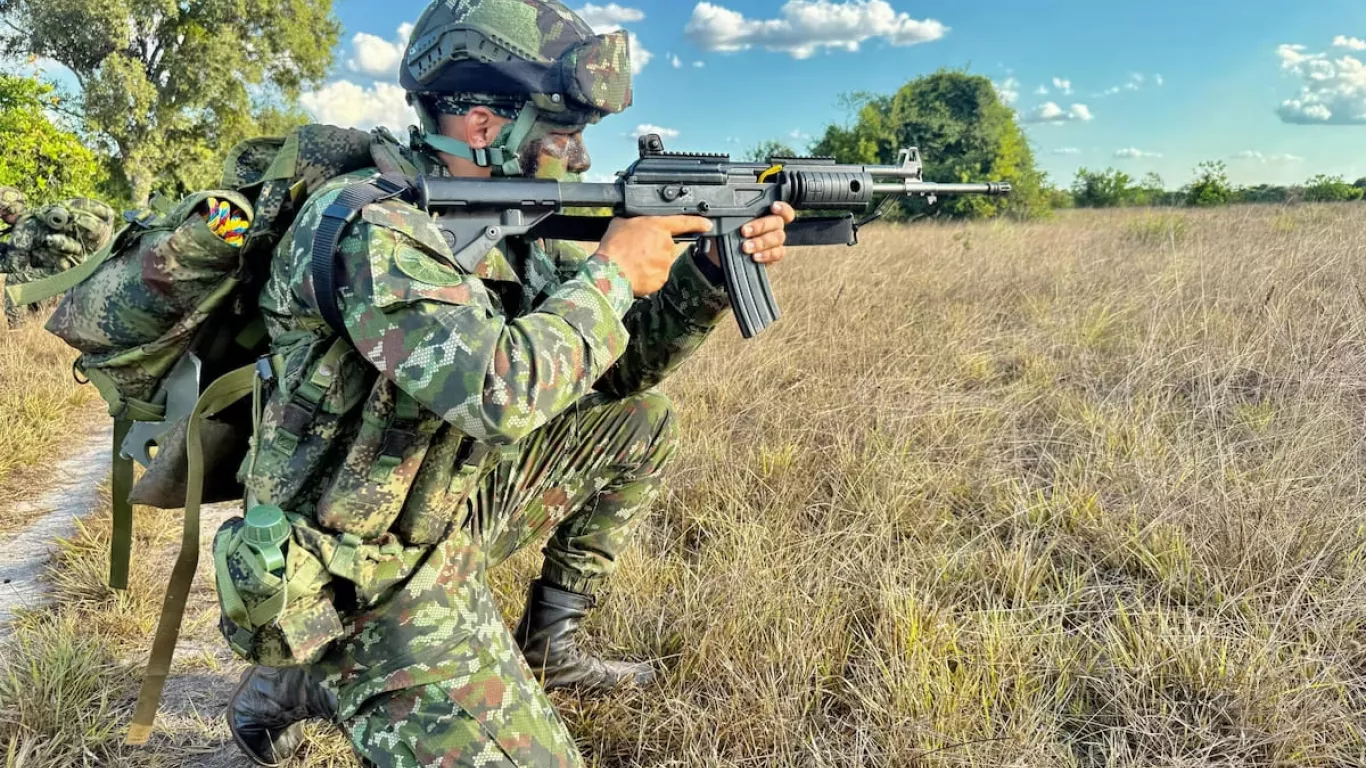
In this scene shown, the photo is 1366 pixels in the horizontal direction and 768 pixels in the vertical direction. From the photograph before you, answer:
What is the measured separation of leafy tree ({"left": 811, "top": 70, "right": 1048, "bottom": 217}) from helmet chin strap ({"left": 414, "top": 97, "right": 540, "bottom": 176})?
18830 millimetres

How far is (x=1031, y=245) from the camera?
895 cm

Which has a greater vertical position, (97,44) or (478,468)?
(97,44)

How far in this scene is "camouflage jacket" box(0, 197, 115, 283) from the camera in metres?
7.43

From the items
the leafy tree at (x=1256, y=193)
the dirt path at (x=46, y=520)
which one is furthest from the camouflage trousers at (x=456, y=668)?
the leafy tree at (x=1256, y=193)

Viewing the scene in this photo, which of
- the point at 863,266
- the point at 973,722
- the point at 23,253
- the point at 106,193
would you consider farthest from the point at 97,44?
the point at 973,722

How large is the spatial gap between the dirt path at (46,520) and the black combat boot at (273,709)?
131 centimetres

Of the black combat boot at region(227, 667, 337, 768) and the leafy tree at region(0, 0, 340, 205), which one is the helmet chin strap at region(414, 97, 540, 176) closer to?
the black combat boot at region(227, 667, 337, 768)

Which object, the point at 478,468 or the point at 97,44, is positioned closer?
the point at 478,468

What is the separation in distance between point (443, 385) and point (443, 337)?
99mm

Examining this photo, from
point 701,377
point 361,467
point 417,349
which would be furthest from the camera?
point 701,377

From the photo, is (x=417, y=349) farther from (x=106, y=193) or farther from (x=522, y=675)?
(x=106, y=193)

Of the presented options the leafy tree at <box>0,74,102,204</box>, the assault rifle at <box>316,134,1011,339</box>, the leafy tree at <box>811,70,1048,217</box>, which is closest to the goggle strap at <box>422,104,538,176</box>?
the assault rifle at <box>316,134,1011,339</box>

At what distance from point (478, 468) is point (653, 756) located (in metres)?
0.87

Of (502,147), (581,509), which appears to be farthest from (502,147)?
(581,509)
